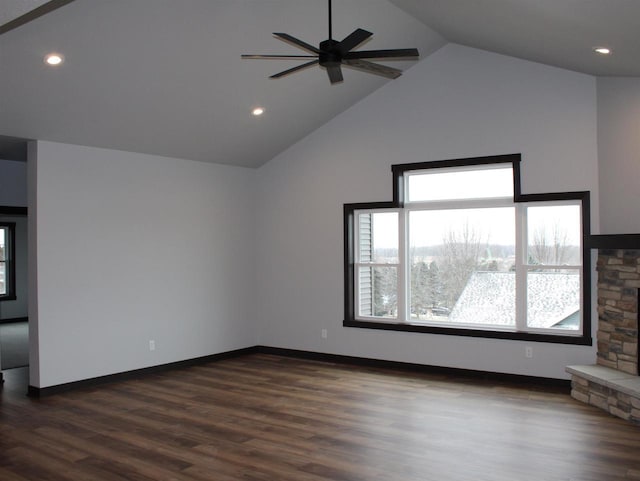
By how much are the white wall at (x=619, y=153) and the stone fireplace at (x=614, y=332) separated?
33cm

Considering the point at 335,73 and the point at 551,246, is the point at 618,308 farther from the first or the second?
the point at 335,73

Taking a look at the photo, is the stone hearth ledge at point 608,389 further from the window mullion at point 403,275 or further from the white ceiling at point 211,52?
the white ceiling at point 211,52

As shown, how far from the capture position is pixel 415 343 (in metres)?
7.11

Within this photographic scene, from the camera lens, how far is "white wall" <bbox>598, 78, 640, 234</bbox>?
5660 millimetres

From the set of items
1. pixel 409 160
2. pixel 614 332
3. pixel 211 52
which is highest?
pixel 211 52

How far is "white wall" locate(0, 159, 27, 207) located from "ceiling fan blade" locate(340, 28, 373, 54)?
6.55 meters

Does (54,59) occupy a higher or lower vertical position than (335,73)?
higher

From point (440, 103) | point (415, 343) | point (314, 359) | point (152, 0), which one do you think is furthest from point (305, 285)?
point (152, 0)

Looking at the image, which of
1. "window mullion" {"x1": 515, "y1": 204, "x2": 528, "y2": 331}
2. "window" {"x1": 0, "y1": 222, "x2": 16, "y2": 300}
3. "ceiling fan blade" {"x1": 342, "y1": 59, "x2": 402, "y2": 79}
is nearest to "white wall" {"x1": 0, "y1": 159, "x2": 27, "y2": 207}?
"window" {"x1": 0, "y1": 222, "x2": 16, "y2": 300}

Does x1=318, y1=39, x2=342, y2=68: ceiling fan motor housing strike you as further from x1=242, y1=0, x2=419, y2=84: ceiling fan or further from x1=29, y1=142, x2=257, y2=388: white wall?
x1=29, y1=142, x2=257, y2=388: white wall

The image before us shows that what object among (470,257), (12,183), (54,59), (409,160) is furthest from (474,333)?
(12,183)

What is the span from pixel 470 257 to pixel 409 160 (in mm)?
1386

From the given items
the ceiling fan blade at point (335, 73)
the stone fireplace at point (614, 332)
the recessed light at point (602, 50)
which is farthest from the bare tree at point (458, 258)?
the ceiling fan blade at point (335, 73)

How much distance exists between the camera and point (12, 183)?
881cm
